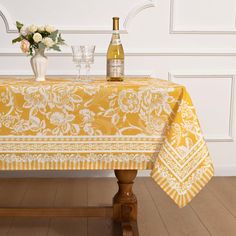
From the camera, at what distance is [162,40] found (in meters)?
2.99

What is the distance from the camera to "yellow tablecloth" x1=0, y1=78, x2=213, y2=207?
5.80 ft

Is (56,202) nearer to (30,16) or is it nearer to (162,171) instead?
(162,171)

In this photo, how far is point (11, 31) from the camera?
2879 mm

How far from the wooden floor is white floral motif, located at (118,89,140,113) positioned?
66 cm

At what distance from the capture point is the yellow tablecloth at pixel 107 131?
1.77 meters

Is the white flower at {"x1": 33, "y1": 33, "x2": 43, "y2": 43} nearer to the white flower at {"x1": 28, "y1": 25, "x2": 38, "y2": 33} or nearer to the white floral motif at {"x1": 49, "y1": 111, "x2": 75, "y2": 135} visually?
the white flower at {"x1": 28, "y1": 25, "x2": 38, "y2": 33}

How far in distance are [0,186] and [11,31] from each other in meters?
1.00

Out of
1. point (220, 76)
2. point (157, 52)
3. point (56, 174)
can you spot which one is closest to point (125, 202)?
point (56, 174)

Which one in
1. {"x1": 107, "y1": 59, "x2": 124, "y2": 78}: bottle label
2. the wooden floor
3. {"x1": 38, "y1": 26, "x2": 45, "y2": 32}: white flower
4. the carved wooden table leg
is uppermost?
{"x1": 38, "y1": 26, "x2": 45, "y2": 32}: white flower

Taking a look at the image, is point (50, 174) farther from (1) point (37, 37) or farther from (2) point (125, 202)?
(1) point (37, 37)

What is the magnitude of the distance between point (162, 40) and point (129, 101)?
130 cm

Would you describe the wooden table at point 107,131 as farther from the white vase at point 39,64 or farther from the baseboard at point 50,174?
the baseboard at point 50,174

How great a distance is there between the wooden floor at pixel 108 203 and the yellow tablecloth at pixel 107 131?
0.47 metres

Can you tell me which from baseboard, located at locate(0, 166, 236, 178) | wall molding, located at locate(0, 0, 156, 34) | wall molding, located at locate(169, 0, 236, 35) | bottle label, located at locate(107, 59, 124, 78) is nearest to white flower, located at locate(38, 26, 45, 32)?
bottle label, located at locate(107, 59, 124, 78)
